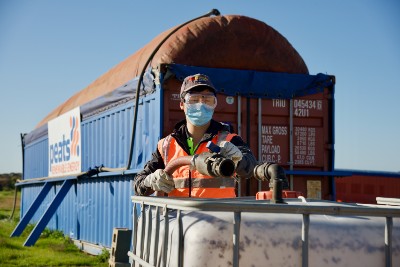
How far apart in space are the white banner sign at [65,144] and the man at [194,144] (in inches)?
337

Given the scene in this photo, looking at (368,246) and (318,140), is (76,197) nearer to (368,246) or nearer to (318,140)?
(318,140)

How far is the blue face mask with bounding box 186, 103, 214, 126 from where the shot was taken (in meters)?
4.44

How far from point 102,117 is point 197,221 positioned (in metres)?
8.76

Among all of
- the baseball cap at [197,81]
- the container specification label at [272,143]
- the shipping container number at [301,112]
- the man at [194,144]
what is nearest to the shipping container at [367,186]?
the shipping container number at [301,112]

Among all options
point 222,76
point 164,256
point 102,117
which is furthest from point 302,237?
point 102,117

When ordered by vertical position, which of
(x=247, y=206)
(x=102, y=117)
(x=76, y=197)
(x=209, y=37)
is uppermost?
(x=209, y=37)

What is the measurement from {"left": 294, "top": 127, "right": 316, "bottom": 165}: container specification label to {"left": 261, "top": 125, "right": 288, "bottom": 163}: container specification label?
0.21 meters

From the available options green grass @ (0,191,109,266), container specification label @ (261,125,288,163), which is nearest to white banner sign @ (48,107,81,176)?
green grass @ (0,191,109,266)

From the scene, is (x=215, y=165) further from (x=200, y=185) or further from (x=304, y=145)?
(x=304, y=145)

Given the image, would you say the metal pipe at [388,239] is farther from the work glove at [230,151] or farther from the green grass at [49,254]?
the green grass at [49,254]

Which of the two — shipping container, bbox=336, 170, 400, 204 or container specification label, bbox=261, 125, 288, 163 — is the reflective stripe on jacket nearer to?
container specification label, bbox=261, 125, 288, 163

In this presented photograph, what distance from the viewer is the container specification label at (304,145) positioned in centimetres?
932

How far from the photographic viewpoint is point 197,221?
107 inches

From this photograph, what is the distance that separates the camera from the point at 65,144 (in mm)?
13953
